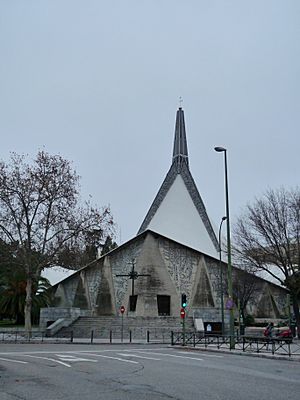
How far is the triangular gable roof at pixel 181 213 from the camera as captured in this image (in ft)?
234

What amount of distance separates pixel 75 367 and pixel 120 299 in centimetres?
4265

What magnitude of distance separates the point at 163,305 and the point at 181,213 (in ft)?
71.3

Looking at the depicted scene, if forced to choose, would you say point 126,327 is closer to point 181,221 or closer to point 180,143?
point 181,221

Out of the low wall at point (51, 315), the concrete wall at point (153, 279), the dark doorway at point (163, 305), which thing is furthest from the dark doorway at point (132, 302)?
the low wall at point (51, 315)

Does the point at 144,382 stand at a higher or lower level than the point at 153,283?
lower

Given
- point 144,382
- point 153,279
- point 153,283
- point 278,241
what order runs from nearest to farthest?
point 144,382 → point 278,241 → point 153,283 → point 153,279

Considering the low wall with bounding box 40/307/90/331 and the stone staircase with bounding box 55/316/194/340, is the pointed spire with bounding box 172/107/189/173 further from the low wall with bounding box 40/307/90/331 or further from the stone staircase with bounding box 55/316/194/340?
the low wall with bounding box 40/307/90/331

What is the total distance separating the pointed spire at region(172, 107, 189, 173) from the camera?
8100 cm

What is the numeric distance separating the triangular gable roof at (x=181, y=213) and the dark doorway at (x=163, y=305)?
15.3m

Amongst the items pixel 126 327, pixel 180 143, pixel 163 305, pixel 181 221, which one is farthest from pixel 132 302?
pixel 180 143

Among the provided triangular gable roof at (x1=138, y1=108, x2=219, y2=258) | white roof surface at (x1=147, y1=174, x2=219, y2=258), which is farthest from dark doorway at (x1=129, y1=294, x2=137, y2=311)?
triangular gable roof at (x1=138, y1=108, x2=219, y2=258)

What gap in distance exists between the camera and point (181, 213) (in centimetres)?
7469

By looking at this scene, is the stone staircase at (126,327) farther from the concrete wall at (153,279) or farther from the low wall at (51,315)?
the concrete wall at (153,279)

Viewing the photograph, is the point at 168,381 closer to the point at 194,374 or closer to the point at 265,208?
the point at 194,374
